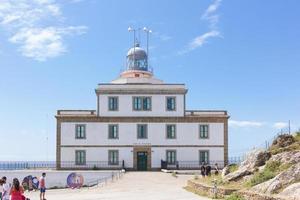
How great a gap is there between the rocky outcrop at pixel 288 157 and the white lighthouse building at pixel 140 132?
1160 inches

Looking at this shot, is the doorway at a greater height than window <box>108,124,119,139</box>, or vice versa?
window <box>108,124,119,139</box>

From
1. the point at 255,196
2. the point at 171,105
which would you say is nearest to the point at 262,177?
the point at 255,196

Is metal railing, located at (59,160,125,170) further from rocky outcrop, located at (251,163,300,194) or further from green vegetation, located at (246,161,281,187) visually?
rocky outcrop, located at (251,163,300,194)

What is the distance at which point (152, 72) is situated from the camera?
60500 mm

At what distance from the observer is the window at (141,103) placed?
5453 cm

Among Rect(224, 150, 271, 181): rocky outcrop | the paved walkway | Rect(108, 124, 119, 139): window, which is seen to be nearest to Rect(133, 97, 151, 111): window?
Rect(108, 124, 119, 139): window

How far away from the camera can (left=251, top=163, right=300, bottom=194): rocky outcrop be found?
19.3 m

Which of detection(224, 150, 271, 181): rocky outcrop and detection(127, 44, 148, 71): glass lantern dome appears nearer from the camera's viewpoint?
detection(224, 150, 271, 181): rocky outcrop

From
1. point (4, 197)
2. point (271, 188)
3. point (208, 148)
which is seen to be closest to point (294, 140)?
point (271, 188)

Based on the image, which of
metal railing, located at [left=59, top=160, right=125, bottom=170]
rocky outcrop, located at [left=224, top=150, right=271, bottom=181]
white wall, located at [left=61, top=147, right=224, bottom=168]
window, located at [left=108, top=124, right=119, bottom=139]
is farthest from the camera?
window, located at [left=108, top=124, right=119, bottom=139]

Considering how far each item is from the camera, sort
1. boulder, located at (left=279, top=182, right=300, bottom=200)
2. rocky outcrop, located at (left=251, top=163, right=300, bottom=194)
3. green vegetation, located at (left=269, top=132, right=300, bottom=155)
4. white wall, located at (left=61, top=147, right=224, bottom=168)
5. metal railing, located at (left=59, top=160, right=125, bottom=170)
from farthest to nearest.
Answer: white wall, located at (left=61, top=147, right=224, bottom=168) → metal railing, located at (left=59, top=160, right=125, bottom=170) → green vegetation, located at (left=269, top=132, right=300, bottom=155) → rocky outcrop, located at (left=251, top=163, right=300, bottom=194) → boulder, located at (left=279, top=182, right=300, bottom=200)

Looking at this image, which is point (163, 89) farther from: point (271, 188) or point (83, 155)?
point (271, 188)

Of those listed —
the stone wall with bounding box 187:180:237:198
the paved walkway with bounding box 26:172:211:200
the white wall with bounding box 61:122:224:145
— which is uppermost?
the white wall with bounding box 61:122:224:145

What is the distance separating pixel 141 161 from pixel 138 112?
4.98 metres
